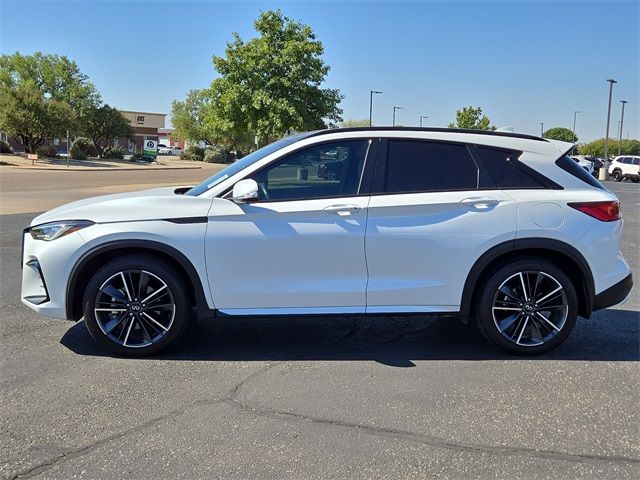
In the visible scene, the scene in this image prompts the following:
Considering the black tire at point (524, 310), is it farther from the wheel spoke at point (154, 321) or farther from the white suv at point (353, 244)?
the wheel spoke at point (154, 321)

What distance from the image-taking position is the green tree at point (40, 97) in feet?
146

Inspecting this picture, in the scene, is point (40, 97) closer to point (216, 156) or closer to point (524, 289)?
point (216, 156)

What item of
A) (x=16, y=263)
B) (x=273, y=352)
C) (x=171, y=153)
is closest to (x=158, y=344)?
(x=273, y=352)

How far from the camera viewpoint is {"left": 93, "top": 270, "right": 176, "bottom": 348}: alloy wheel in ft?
13.7

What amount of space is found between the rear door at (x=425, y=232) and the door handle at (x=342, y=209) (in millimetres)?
127

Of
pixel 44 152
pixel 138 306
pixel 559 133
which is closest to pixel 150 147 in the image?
pixel 44 152

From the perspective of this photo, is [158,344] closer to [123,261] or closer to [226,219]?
[123,261]

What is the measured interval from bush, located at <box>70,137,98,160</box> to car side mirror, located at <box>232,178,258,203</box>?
2170 inches

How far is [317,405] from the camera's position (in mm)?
3568

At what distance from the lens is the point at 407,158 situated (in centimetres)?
438

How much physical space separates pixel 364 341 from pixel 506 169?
1.87 meters

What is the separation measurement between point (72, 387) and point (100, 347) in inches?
29.1

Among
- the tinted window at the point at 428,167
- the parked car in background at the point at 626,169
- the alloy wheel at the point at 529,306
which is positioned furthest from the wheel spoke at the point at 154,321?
the parked car in background at the point at 626,169


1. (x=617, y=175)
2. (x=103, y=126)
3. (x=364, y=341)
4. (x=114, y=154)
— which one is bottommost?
(x=364, y=341)
